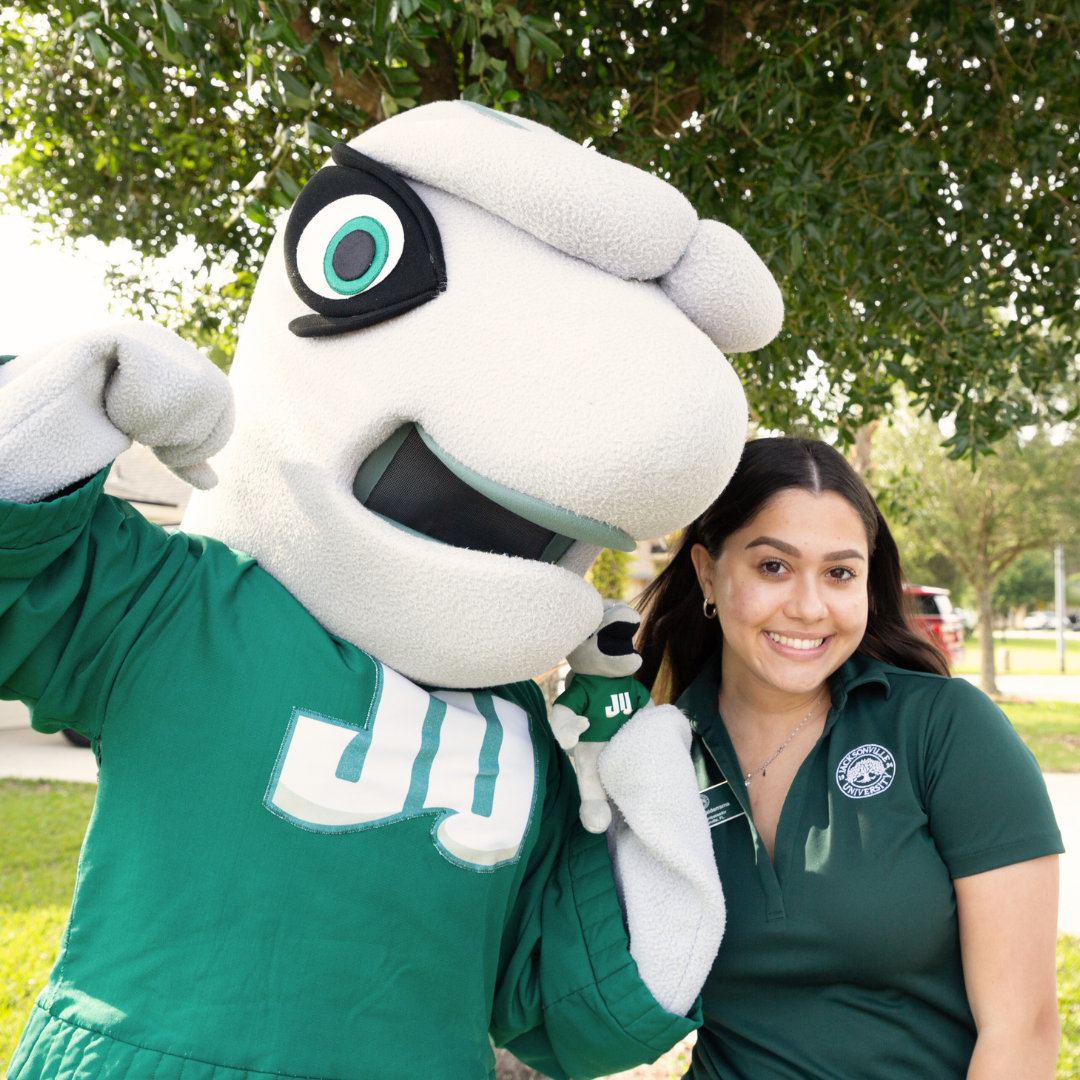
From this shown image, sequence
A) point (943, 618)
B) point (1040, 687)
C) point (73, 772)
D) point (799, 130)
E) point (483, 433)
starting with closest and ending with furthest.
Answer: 1. point (483, 433)
2. point (799, 130)
3. point (73, 772)
4. point (1040, 687)
5. point (943, 618)

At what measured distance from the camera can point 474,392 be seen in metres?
1.44

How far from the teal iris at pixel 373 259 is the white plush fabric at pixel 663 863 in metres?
0.92

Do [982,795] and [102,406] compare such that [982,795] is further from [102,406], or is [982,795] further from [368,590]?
[102,406]

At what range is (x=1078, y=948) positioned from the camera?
216 inches

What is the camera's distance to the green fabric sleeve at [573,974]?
1643 millimetres

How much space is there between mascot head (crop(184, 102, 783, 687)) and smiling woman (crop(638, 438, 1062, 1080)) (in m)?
0.74

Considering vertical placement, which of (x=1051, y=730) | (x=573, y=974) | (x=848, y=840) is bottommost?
(x=1051, y=730)

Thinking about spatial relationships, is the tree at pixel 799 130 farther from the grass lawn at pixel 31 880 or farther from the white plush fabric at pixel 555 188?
the grass lawn at pixel 31 880

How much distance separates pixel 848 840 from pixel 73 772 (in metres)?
9.95

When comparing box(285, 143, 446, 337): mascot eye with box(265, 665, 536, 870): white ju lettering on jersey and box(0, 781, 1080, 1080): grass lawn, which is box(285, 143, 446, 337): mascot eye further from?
box(0, 781, 1080, 1080): grass lawn

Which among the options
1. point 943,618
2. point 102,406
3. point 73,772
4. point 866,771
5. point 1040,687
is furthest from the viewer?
point 943,618

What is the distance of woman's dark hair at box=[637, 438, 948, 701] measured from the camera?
225 cm

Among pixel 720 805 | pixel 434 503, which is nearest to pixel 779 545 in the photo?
pixel 720 805

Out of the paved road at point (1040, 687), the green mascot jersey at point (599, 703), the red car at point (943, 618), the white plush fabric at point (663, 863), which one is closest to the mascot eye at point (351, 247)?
the green mascot jersey at point (599, 703)
